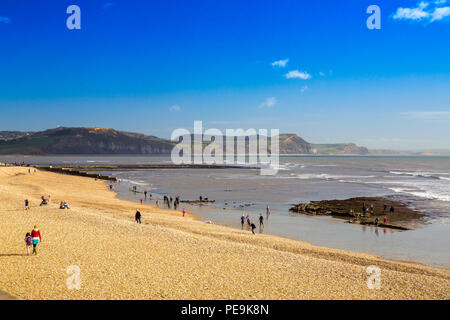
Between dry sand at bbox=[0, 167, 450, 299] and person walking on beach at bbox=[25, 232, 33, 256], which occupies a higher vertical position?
person walking on beach at bbox=[25, 232, 33, 256]

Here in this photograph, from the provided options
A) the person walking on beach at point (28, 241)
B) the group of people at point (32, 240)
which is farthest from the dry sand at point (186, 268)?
the group of people at point (32, 240)

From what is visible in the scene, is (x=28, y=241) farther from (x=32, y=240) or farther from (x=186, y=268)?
(x=186, y=268)

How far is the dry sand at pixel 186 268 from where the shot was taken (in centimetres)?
1182

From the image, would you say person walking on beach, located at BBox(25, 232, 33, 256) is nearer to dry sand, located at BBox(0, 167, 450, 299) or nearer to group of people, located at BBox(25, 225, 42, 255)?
group of people, located at BBox(25, 225, 42, 255)

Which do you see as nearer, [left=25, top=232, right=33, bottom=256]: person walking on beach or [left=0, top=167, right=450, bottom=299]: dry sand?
[left=0, top=167, right=450, bottom=299]: dry sand

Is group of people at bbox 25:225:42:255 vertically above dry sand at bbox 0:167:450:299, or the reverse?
group of people at bbox 25:225:42:255

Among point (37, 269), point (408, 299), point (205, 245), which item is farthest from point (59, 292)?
point (408, 299)

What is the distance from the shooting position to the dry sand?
38.8ft

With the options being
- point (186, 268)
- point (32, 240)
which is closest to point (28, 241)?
point (32, 240)

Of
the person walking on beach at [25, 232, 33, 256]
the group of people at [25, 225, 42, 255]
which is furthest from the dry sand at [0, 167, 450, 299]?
the group of people at [25, 225, 42, 255]

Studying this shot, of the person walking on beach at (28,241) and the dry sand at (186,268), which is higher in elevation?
the person walking on beach at (28,241)

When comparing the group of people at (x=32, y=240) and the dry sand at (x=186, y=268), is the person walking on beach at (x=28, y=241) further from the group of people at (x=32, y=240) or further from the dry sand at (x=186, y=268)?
the dry sand at (x=186, y=268)

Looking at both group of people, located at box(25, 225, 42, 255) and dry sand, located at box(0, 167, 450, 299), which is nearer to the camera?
dry sand, located at box(0, 167, 450, 299)

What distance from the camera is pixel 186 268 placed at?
14289 mm
